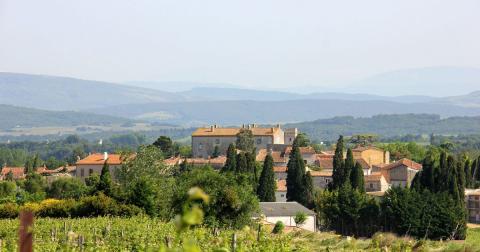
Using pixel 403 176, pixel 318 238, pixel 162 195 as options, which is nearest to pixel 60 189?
pixel 162 195

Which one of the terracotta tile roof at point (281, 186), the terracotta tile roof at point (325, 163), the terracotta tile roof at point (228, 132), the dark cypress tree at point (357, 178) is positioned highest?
the terracotta tile roof at point (228, 132)

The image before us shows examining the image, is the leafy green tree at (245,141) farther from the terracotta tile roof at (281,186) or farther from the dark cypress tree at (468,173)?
the dark cypress tree at (468,173)

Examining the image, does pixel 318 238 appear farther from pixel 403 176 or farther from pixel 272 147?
pixel 272 147

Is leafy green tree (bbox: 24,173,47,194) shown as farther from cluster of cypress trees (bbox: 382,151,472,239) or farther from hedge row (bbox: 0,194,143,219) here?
hedge row (bbox: 0,194,143,219)

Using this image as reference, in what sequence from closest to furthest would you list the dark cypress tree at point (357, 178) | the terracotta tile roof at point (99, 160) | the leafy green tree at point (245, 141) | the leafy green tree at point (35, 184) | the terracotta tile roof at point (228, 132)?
the dark cypress tree at point (357, 178) < the leafy green tree at point (35, 184) < the terracotta tile roof at point (99, 160) < the leafy green tree at point (245, 141) < the terracotta tile roof at point (228, 132)

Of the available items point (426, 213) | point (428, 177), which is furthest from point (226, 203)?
point (428, 177)

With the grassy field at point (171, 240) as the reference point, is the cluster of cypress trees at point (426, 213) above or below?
below

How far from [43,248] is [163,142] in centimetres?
7974

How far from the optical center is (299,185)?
62.4 meters

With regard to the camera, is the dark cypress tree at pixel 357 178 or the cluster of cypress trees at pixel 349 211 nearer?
the cluster of cypress trees at pixel 349 211

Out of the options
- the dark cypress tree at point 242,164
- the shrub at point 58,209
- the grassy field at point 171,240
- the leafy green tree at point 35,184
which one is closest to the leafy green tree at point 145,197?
the shrub at point 58,209

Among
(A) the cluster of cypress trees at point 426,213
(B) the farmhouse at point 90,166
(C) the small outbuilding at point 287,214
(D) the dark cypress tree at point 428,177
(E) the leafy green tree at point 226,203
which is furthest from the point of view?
(B) the farmhouse at point 90,166

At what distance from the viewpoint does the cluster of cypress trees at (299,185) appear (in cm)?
6175

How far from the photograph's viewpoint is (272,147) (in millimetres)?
109125
